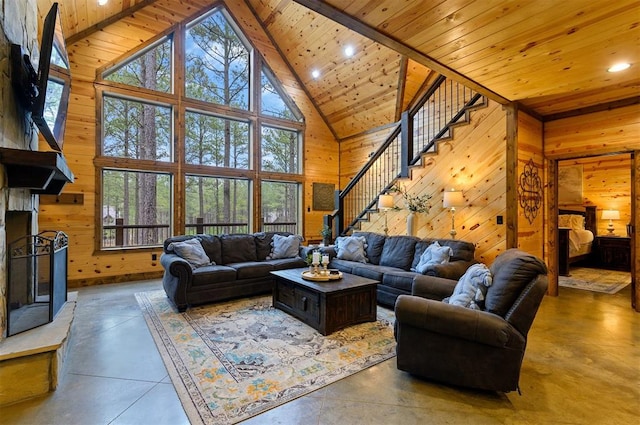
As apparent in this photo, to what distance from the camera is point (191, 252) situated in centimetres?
446

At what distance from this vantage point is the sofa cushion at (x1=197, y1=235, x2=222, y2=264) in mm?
4867

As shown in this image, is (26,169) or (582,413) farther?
(26,169)

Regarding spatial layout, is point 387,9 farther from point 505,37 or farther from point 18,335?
point 18,335

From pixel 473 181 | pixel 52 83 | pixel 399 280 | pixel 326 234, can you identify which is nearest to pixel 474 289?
pixel 399 280

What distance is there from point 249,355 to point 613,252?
8.21 m

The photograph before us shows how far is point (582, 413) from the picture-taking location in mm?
2016

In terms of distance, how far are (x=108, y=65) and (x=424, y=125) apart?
6.24 meters

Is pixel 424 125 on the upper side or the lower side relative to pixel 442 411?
Result: upper

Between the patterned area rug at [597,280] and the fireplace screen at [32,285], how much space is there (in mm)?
7098

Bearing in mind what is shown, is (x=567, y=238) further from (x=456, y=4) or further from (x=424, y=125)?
(x=456, y=4)

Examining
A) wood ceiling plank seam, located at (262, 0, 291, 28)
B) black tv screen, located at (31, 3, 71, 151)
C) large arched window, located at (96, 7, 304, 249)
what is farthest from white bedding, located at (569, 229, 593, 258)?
black tv screen, located at (31, 3, 71, 151)

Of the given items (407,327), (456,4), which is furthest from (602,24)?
(407,327)

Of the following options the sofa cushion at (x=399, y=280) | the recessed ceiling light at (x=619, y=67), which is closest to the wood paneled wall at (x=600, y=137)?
the recessed ceiling light at (x=619, y=67)

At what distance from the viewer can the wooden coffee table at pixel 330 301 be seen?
3262 mm
